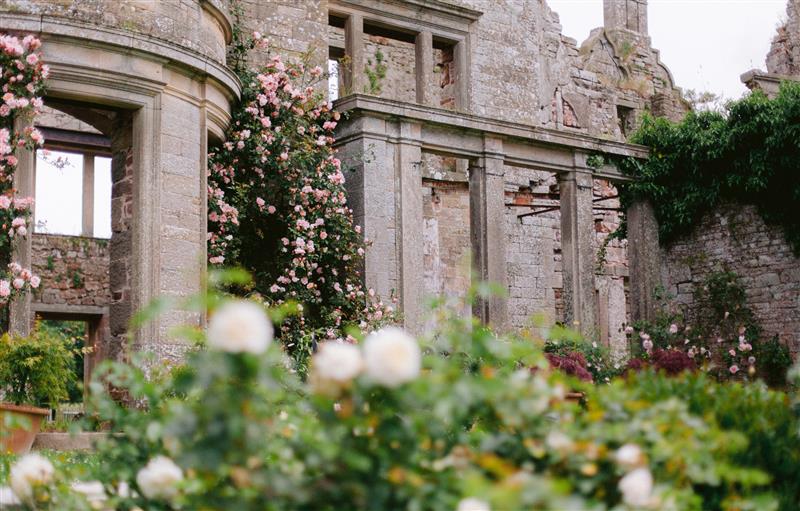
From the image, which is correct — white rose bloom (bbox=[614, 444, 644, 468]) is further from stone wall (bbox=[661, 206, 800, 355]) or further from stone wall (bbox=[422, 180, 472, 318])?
stone wall (bbox=[422, 180, 472, 318])

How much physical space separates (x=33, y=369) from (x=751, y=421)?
6.23m

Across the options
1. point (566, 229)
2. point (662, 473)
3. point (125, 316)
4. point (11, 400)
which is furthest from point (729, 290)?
point (662, 473)

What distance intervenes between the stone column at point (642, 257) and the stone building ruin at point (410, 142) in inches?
1.1

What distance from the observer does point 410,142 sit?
496 inches

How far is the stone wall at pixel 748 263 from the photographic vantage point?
1447cm

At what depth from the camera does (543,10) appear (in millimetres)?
18406

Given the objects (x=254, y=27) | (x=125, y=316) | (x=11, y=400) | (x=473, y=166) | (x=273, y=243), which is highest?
(x=254, y=27)

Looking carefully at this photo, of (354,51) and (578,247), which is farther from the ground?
(354,51)

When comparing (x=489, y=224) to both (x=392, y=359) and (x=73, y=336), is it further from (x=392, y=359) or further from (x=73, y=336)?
(x=392, y=359)

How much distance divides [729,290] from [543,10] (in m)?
6.24

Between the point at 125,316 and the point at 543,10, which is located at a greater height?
the point at 543,10

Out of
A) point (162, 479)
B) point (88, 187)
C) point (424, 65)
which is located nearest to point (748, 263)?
point (424, 65)

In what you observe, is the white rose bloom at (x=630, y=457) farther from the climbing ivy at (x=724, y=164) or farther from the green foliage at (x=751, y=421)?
the climbing ivy at (x=724, y=164)

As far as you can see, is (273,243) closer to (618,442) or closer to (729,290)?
(729,290)
